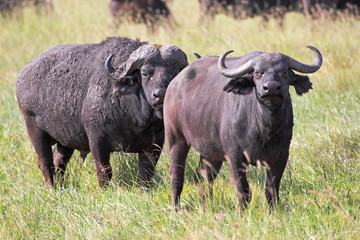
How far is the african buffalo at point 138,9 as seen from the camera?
14750mm

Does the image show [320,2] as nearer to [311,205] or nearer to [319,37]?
[319,37]

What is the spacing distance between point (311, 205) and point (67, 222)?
189cm

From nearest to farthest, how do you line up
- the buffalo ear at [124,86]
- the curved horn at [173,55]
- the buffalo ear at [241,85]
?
the buffalo ear at [241,85] < the curved horn at [173,55] < the buffalo ear at [124,86]

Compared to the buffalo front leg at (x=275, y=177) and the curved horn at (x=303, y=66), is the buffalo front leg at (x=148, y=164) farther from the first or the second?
the curved horn at (x=303, y=66)

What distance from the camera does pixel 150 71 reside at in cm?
601

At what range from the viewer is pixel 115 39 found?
6746mm

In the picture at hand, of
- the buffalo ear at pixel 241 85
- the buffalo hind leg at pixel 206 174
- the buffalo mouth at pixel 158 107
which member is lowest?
the buffalo hind leg at pixel 206 174

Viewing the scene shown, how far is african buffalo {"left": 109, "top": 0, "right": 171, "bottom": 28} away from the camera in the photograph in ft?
48.4

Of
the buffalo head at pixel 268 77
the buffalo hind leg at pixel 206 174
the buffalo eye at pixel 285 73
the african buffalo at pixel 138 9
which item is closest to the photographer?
the buffalo head at pixel 268 77

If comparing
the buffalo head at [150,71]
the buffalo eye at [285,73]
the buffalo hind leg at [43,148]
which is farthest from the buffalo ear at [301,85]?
the buffalo hind leg at [43,148]

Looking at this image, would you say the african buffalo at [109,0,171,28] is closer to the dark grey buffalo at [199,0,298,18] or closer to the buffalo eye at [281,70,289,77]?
the dark grey buffalo at [199,0,298,18]

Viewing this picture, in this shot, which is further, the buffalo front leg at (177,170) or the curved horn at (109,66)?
the curved horn at (109,66)

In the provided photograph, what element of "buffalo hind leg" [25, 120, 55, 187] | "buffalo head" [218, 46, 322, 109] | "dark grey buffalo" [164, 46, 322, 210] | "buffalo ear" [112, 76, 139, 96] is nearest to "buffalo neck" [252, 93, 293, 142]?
"dark grey buffalo" [164, 46, 322, 210]

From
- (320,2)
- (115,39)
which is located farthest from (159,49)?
(320,2)
